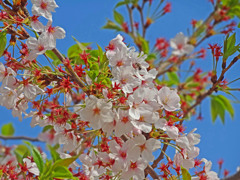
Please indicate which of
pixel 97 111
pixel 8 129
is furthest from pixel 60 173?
pixel 8 129

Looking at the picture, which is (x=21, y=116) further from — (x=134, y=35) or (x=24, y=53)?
(x=134, y=35)

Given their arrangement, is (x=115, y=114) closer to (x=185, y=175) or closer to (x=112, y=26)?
(x=185, y=175)

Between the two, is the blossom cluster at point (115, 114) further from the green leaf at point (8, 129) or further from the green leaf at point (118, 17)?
the green leaf at point (8, 129)

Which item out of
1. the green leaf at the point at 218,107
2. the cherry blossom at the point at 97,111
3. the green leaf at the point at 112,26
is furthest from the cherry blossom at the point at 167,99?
the green leaf at the point at 112,26

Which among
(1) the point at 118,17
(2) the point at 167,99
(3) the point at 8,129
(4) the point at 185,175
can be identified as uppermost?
(1) the point at 118,17

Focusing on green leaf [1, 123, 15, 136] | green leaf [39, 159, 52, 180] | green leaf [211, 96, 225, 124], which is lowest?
green leaf [39, 159, 52, 180]

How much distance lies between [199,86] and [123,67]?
2780 mm

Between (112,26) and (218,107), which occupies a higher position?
(112,26)

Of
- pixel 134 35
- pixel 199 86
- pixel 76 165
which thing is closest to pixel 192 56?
pixel 199 86

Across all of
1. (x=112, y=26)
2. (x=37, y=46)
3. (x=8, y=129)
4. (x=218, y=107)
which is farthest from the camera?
(x=8, y=129)

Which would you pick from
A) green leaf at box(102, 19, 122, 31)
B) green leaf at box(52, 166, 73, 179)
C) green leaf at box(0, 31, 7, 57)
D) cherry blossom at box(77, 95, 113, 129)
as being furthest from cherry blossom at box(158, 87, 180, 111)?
green leaf at box(102, 19, 122, 31)

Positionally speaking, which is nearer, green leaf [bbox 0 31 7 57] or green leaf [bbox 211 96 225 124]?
green leaf [bbox 0 31 7 57]

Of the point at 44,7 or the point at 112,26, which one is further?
the point at 112,26

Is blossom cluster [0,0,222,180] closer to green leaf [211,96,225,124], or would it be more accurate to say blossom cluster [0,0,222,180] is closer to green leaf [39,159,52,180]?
green leaf [39,159,52,180]
